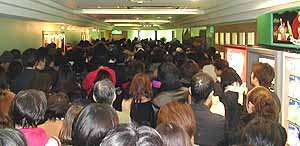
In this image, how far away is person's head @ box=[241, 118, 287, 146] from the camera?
291cm

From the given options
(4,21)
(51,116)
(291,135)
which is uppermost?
(4,21)

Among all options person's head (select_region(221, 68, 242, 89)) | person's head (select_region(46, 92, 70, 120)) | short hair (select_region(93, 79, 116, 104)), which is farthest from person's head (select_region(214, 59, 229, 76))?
person's head (select_region(46, 92, 70, 120))

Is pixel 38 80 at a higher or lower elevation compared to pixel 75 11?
lower

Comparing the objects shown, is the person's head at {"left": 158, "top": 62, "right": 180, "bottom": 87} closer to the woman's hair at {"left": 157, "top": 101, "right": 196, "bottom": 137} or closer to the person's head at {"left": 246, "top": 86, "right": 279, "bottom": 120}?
the person's head at {"left": 246, "top": 86, "right": 279, "bottom": 120}

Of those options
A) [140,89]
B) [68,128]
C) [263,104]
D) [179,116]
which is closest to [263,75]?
[263,104]

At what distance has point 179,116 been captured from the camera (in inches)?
136

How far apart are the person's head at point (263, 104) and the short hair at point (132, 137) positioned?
233 centimetres

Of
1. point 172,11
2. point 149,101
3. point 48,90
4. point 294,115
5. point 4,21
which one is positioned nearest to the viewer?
point 294,115

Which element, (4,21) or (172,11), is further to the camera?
(172,11)

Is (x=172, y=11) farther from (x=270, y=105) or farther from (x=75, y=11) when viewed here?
(x=270, y=105)

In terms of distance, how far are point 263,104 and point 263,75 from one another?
33.5 inches

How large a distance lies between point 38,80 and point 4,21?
15.5ft

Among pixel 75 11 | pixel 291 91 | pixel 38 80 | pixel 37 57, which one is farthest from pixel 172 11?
pixel 291 91

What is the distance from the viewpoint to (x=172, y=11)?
13.4 meters
